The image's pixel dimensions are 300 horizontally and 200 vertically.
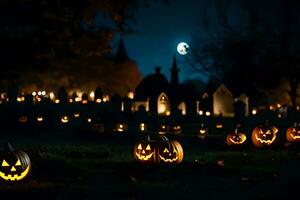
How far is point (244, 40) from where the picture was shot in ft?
118

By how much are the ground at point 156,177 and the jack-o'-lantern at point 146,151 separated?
0.70 ft

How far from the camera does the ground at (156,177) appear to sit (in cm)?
966

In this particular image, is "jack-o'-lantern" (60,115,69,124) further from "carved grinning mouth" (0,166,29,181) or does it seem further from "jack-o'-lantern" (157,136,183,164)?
"carved grinning mouth" (0,166,29,181)

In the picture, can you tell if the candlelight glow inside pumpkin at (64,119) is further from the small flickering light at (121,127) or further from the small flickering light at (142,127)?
the small flickering light at (142,127)

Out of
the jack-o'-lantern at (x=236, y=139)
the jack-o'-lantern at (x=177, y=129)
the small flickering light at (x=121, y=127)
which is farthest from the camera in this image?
the jack-o'-lantern at (x=177, y=129)

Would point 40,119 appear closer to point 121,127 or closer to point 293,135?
point 121,127

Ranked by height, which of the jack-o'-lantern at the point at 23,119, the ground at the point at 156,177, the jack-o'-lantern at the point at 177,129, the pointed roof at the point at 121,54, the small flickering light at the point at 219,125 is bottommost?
the ground at the point at 156,177

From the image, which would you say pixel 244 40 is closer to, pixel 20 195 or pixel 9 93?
pixel 9 93

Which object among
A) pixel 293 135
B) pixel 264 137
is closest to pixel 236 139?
pixel 264 137

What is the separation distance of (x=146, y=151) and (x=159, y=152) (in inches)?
13.1

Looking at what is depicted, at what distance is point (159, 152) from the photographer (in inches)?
524

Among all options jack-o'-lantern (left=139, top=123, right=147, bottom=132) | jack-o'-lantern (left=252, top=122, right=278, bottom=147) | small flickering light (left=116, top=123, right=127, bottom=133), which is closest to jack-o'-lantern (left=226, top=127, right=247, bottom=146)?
jack-o'-lantern (left=252, top=122, right=278, bottom=147)

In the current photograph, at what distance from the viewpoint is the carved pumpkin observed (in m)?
13.3

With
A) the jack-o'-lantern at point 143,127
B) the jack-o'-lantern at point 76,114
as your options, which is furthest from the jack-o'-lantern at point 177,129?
the jack-o'-lantern at point 76,114
